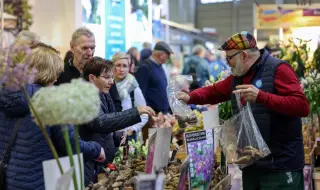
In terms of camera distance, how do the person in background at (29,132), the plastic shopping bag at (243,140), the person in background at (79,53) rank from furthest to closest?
the person in background at (79,53), the plastic shopping bag at (243,140), the person in background at (29,132)

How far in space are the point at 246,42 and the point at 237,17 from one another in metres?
22.2

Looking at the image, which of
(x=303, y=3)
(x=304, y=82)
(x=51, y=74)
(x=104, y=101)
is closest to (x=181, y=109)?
(x=104, y=101)

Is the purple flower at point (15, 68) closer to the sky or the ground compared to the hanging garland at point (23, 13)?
closer to the ground

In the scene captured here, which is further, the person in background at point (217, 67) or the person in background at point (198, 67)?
the person in background at point (198, 67)

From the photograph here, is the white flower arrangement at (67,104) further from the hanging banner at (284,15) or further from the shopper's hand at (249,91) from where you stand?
the hanging banner at (284,15)

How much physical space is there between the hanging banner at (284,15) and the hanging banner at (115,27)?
16.9 feet

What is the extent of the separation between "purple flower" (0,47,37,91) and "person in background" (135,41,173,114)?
4.86 meters

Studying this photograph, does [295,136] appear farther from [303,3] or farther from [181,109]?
[303,3]

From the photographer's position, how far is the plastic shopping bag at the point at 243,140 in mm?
3035

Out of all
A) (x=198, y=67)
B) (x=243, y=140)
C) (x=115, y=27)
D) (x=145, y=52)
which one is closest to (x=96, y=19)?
(x=115, y=27)

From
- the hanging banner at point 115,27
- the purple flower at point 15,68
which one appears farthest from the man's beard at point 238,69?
the hanging banner at point 115,27

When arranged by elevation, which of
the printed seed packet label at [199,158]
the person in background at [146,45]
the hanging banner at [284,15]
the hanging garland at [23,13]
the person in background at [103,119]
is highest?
the hanging banner at [284,15]

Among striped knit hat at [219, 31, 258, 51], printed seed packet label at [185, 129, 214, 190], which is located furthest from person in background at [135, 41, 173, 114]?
printed seed packet label at [185, 129, 214, 190]

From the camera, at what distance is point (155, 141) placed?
2.43 metres
